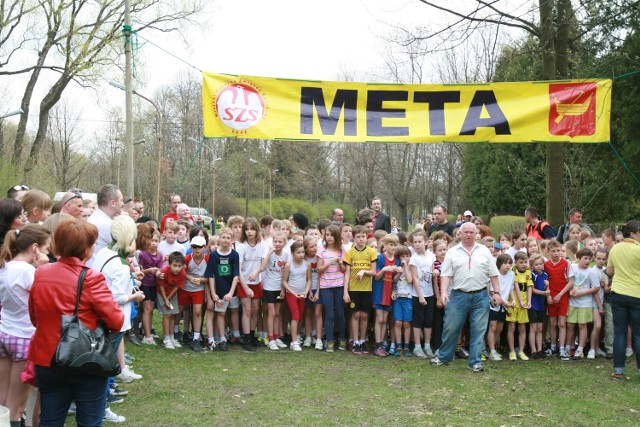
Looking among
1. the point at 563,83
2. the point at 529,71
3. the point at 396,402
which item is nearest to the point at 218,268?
the point at 396,402

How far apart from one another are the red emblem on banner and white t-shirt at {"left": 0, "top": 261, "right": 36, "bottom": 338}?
28.0ft

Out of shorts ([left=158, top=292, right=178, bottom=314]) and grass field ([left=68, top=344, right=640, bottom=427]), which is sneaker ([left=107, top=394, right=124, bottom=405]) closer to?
grass field ([left=68, top=344, right=640, bottom=427])

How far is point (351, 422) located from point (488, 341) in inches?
154

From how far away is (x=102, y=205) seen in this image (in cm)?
604

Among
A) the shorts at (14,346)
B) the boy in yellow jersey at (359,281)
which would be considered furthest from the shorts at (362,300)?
the shorts at (14,346)

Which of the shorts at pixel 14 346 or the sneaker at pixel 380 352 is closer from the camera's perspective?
the shorts at pixel 14 346

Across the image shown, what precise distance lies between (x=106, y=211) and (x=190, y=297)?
11.0 ft

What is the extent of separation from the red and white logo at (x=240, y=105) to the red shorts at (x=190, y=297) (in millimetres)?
2764

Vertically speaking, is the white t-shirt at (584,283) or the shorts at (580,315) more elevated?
the white t-shirt at (584,283)

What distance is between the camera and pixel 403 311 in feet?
29.8

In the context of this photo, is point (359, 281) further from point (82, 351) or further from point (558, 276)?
point (82, 351)

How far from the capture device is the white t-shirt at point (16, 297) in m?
4.64

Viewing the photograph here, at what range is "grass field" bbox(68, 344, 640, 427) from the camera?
597 cm

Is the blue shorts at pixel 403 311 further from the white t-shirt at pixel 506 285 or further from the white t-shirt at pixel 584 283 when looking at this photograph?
the white t-shirt at pixel 584 283
